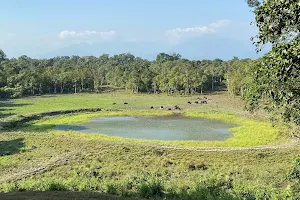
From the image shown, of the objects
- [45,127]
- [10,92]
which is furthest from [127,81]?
[45,127]

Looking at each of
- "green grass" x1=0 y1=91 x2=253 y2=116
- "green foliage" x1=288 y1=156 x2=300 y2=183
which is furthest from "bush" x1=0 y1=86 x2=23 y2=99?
"green foliage" x1=288 y1=156 x2=300 y2=183

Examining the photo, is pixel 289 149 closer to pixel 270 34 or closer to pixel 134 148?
pixel 134 148

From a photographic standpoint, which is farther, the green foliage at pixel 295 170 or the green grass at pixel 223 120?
the green grass at pixel 223 120

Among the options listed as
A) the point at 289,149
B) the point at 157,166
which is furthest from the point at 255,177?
Result: the point at 289,149

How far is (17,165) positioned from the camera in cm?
2617

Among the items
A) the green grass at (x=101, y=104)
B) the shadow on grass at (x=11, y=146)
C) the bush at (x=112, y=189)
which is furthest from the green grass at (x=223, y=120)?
the bush at (x=112, y=189)

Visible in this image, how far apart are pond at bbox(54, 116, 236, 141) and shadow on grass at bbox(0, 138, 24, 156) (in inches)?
414

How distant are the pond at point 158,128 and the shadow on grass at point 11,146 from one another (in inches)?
414

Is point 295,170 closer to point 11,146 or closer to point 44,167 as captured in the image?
point 44,167

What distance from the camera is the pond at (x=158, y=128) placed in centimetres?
4066

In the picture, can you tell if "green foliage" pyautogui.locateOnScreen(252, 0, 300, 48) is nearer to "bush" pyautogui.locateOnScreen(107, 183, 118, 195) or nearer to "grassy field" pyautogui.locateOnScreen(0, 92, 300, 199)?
"grassy field" pyautogui.locateOnScreen(0, 92, 300, 199)

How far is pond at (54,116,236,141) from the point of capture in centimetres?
4066

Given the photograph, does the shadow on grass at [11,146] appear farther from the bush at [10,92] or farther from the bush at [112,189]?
the bush at [10,92]

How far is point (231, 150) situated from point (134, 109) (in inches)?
1471
